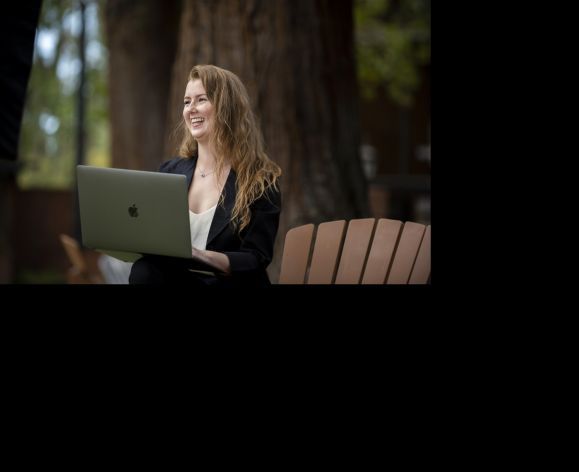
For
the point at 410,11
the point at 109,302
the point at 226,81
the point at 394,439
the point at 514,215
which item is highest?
the point at 410,11

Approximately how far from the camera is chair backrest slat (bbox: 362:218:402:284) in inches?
163

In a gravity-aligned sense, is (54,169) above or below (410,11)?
below

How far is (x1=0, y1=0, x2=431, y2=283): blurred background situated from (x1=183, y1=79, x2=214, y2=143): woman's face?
3.18 feet

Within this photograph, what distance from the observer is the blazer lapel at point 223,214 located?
3.85m

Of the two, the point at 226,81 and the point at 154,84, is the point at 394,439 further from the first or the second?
the point at 154,84

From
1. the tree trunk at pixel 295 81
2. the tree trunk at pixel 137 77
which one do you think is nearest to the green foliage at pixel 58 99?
the tree trunk at pixel 137 77

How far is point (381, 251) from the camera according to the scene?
164 inches

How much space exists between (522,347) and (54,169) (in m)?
26.8

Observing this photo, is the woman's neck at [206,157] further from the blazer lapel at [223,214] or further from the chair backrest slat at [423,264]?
the chair backrest slat at [423,264]

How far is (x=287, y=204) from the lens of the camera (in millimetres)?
6246

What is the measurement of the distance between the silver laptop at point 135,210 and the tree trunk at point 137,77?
645cm

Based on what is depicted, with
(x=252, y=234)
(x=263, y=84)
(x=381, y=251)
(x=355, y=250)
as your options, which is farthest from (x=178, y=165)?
(x=263, y=84)

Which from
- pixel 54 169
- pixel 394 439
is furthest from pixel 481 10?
pixel 54 169

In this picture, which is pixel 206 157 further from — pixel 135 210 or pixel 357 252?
pixel 357 252
